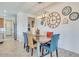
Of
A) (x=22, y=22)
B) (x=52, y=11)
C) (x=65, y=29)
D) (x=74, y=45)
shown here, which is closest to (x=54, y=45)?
(x=74, y=45)

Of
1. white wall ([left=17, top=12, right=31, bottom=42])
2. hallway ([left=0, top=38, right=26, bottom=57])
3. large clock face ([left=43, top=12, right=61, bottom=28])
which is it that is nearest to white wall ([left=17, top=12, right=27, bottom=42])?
white wall ([left=17, top=12, right=31, bottom=42])

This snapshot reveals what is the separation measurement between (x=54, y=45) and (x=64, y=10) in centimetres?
205

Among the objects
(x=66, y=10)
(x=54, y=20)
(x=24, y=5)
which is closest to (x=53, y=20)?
(x=54, y=20)

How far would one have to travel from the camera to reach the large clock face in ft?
18.0

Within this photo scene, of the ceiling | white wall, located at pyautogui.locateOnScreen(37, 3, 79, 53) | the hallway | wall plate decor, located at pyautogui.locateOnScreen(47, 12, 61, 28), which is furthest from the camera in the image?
wall plate decor, located at pyautogui.locateOnScreen(47, 12, 61, 28)

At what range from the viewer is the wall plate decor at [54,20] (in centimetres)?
545

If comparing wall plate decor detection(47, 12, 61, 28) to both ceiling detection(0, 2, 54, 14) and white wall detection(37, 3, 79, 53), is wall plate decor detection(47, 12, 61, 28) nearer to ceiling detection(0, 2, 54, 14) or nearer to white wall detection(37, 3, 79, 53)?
white wall detection(37, 3, 79, 53)

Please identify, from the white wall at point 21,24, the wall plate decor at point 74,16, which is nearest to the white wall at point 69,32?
the wall plate decor at point 74,16

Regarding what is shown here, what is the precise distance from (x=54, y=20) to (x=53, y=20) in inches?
2.8

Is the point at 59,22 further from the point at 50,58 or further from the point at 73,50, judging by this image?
the point at 50,58

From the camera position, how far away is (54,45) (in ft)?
12.2

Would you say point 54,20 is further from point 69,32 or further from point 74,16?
point 74,16

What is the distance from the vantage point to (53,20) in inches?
226

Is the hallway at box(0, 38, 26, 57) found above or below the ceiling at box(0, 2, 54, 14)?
below
